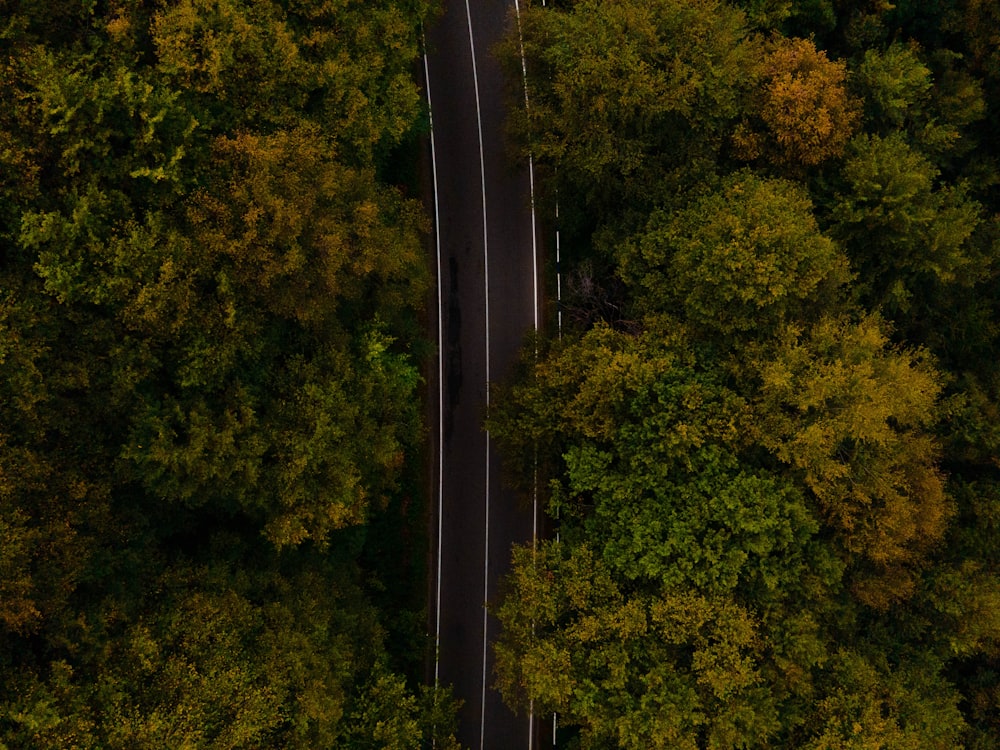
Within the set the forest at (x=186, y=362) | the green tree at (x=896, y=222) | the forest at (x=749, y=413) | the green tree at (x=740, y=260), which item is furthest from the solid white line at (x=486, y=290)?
the green tree at (x=896, y=222)

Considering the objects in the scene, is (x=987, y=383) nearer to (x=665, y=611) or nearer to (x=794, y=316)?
(x=794, y=316)

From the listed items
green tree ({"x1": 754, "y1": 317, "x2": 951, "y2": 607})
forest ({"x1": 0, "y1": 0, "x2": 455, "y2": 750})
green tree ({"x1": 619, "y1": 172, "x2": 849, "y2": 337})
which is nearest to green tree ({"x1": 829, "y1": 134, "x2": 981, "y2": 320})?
green tree ({"x1": 619, "y1": 172, "x2": 849, "y2": 337})

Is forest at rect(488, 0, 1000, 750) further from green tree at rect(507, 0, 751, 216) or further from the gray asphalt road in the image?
the gray asphalt road

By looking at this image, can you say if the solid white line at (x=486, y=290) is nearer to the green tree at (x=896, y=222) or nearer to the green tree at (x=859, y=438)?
the green tree at (x=859, y=438)

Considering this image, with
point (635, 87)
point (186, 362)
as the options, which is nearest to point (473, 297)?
point (635, 87)

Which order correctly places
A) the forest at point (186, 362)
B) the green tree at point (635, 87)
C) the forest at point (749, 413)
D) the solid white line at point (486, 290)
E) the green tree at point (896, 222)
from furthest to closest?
1. the solid white line at point (486, 290)
2. the green tree at point (896, 222)
3. the green tree at point (635, 87)
4. the forest at point (749, 413)
5. the forest at point (186, 362)
